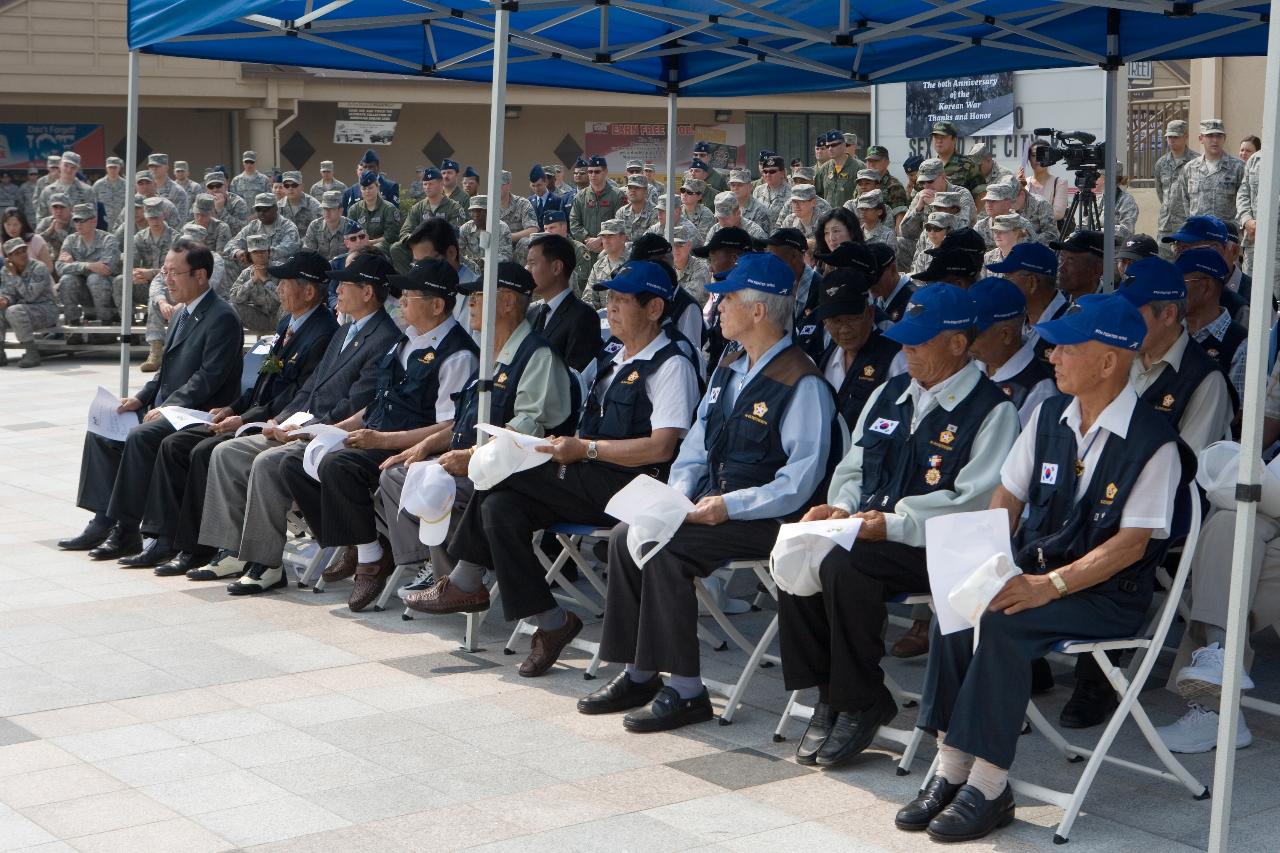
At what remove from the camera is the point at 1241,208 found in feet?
43.7

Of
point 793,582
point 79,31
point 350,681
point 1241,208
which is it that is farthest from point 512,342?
point 79,31

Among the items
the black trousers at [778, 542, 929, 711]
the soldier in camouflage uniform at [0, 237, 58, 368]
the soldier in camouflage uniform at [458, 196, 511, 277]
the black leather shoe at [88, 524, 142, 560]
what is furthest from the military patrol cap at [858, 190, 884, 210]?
the soldier in camouflage uniform at [0, 237, 58, 368]

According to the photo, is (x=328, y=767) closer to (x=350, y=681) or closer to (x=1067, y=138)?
(x=350, y=681)

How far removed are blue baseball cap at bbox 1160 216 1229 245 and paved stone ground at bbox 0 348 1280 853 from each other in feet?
6.83

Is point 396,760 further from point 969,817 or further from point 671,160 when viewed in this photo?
point 671,160

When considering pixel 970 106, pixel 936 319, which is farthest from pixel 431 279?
pixel 970 106

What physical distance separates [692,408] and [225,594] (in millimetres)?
2807

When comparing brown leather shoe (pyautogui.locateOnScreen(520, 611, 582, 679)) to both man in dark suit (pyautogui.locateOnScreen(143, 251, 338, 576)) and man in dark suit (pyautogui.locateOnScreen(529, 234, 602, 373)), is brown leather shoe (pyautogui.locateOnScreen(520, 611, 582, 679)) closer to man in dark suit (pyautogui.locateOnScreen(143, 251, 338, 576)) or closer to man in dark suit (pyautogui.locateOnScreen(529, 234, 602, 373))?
man in dark suit (pyautogui.locateOnScreen(529, 234, 602, 373))

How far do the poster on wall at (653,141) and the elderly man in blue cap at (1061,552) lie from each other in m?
27.1

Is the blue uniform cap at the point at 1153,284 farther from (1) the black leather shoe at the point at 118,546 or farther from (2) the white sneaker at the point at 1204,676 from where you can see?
(1) the black leather shoe at the point at 118,546

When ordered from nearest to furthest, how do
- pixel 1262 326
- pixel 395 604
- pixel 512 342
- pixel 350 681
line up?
pixel 1262 326 → pixel 350 681 → pixel 512 342 → pixel 395 604

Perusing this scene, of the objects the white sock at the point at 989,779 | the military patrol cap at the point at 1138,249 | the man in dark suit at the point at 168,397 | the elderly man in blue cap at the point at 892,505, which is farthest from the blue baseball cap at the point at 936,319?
the man in dark suit at the point at 168,397

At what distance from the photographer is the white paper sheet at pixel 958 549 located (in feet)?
14.9

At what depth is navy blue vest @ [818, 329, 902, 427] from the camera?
6555 mm
